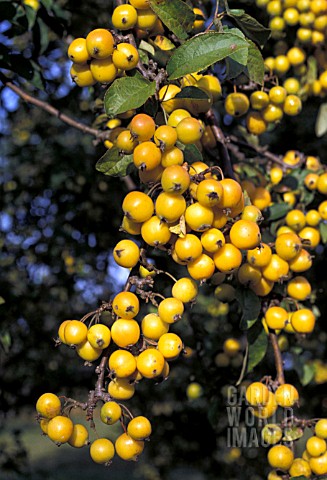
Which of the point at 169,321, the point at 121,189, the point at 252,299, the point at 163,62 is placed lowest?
the point at 121,189

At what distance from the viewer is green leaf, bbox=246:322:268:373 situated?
2.11 m

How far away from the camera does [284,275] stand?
76.8 inches

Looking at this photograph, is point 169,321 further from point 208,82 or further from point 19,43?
point 19,43

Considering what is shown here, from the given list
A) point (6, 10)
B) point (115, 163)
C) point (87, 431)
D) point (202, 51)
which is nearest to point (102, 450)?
point (87, 431)

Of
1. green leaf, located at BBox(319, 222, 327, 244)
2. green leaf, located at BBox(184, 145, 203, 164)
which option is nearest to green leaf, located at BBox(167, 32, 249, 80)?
green leaf, located at BBox(184, 145, 203, 164)

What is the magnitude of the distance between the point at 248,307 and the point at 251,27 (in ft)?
3.02

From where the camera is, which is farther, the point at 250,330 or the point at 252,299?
the point at 250,330

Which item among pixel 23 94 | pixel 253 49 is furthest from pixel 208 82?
pixel 23 94

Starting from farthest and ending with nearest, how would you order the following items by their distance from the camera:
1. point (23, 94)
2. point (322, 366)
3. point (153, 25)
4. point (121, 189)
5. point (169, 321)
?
point (322, 366) < point (121, 189) < point (23, 94) < point (153, 25) < point (169, 321)

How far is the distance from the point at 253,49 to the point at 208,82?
0.17m

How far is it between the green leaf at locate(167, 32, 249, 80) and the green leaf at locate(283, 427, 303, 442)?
1226 mm

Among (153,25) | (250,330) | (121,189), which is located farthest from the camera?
(121,189)

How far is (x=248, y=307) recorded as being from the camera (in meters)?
1.96

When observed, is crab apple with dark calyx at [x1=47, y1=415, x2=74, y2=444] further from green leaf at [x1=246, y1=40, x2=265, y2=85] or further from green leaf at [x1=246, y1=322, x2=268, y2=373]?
green leaf at [x1=246, y1=40, x2=265, y2=85]
